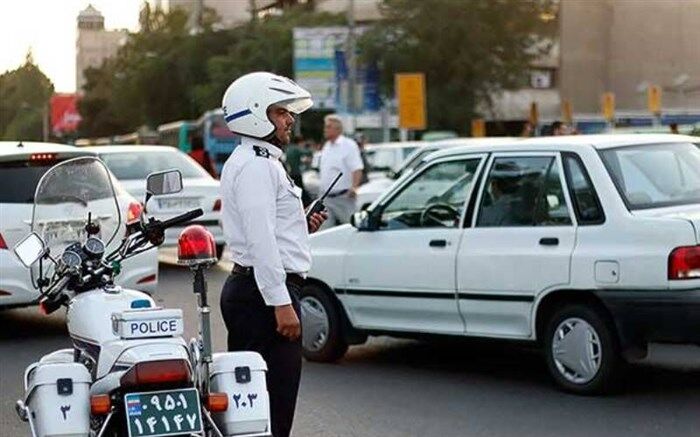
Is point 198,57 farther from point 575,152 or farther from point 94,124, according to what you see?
point 575,152

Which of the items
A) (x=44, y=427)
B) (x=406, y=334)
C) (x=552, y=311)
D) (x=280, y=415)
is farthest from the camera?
(x=406, y=334)

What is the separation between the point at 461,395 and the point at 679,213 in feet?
5.76

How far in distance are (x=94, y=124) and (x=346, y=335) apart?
74.6 metres

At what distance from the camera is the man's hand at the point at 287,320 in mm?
5410

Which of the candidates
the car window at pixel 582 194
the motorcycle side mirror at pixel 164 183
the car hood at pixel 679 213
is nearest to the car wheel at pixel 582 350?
the car window at pixel 582 194

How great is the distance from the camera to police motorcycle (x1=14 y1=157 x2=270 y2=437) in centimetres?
490

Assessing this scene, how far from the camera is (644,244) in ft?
26.5

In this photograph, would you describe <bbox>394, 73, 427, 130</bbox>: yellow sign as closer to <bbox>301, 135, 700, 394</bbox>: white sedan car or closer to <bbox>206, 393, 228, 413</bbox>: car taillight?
<bbox>301, 135, 700, 394</bbox>: white sedan car


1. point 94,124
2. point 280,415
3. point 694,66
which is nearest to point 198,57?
point 94,124

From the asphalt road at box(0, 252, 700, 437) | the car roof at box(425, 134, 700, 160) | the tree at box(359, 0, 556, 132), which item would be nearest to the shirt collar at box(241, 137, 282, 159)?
the asphalt road at box(0, 252, 700, 437)

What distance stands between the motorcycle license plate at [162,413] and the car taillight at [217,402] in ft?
0.64

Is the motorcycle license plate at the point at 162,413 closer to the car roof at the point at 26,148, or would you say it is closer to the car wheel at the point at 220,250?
the car roof at the point at 26,148

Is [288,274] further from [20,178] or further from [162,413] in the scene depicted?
[20,178]

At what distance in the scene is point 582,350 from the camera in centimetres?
837
